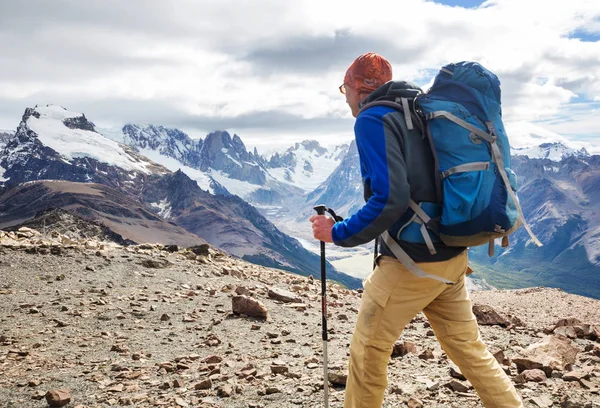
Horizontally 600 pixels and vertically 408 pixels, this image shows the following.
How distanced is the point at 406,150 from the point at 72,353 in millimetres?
7508

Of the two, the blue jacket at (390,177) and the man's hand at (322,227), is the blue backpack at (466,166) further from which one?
the man's hand at (322,227)

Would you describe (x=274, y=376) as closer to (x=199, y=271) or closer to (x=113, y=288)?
(x=113, y=288)

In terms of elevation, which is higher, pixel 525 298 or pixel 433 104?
pixel 433 104

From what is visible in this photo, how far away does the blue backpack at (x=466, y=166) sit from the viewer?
13.4 feet

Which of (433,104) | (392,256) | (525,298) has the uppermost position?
(433,104)

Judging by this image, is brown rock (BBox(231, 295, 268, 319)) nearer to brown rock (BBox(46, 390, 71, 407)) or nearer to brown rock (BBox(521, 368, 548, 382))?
brown rock (BBox(46, 390, 71, 407))

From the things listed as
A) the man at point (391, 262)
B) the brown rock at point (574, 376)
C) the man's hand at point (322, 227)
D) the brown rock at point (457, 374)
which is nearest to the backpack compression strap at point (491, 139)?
the man at point (391, 262)

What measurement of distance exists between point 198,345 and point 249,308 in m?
2.30

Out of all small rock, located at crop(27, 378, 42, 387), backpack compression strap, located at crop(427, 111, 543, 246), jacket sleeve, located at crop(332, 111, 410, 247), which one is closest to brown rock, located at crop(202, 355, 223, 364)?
small rock, located at crop(27, 378, 42, 387)

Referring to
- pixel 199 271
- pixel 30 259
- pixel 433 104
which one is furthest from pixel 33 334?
pixel 433 104

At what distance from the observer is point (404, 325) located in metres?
4.59

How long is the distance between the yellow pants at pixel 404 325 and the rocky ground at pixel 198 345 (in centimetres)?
172

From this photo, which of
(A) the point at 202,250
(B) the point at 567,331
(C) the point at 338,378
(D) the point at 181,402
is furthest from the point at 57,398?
(A) the point at 202,250

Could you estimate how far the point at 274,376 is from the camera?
290 inches
